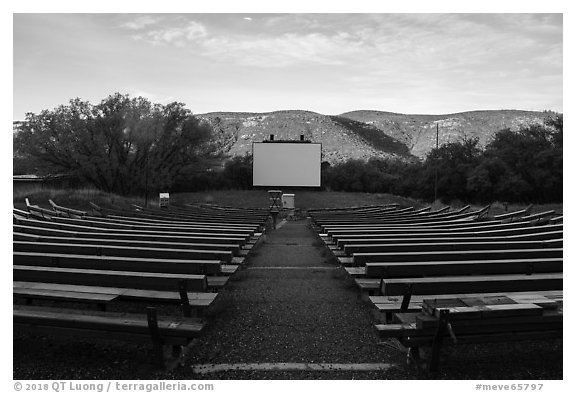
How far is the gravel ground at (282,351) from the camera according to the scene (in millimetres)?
2783

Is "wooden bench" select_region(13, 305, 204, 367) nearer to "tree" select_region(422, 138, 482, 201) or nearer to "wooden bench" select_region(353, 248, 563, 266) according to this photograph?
"wooden bench" select_region(353, 248, 563, 266)

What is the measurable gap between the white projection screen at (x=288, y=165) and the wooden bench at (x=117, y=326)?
813 inches

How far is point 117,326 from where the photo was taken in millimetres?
2719

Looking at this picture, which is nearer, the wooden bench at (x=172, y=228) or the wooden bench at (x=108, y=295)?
the wooden bench at (x=108, y=295)

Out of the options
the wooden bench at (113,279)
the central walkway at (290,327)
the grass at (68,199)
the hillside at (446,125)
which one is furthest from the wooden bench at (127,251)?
the hillside at (446,125)

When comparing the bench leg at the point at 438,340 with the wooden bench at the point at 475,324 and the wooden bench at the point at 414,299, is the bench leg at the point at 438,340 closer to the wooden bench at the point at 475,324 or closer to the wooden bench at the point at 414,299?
the wooden bench at the point at 475,324

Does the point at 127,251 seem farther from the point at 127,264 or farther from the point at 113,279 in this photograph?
the point at 113,279

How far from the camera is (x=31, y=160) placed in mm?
24875

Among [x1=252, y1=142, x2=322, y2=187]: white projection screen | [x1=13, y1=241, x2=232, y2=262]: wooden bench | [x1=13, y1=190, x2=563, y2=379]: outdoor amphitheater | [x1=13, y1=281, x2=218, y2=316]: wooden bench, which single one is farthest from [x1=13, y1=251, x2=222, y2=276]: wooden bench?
[x1=252, y1=142, x2=322, y2=187]: white projection screen

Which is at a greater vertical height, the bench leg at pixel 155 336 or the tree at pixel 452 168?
the tree at pixel 452 168

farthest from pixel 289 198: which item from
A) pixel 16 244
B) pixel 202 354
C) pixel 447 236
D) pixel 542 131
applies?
pixel 542 131

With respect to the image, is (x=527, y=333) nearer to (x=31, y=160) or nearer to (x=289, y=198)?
(x=289, y=198)

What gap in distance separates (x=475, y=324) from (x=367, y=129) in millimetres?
79170

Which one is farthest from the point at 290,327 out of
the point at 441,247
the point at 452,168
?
the point at 452,168
